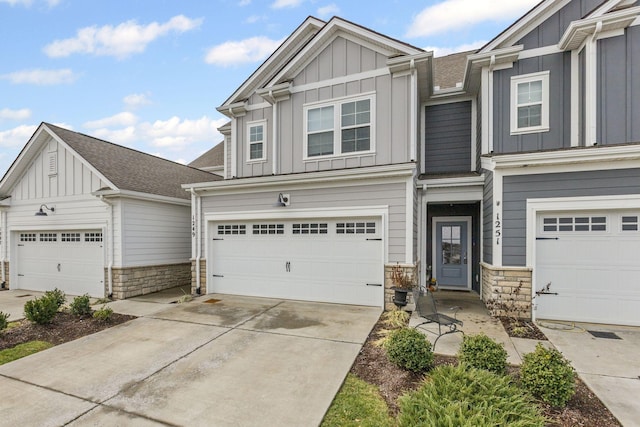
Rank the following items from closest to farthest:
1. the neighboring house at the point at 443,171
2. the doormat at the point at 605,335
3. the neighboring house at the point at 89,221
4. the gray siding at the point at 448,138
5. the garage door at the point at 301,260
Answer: the doormat at the point at 605,335
the neighboring house at the point at 443,171
the garage door at the point at 301,260
the neighboring house at the point at 89,221
the gray siding at the point at 448,138

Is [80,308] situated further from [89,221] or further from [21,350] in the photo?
[89,221]

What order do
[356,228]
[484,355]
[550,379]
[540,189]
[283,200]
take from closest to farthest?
[550,379], [484,355], [540,189], [356,228], [283,200]

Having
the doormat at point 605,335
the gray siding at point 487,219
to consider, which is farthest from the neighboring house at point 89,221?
the doormat at point 605,335

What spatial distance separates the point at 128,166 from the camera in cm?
1035

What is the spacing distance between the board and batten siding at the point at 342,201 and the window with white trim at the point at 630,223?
158 inches

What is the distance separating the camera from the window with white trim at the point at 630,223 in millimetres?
5734

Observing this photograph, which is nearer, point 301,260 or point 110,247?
point 301,260

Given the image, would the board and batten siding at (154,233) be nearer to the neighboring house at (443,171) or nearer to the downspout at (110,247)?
the downspout at (110,247)

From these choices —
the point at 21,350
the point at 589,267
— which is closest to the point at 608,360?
the point at 589,267

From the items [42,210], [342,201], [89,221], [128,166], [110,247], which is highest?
[128,166]

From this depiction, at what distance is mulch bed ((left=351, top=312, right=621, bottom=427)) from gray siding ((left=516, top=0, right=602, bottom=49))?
7620 mm

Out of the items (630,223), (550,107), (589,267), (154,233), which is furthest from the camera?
(154,233)

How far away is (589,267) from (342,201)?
17.1 feet

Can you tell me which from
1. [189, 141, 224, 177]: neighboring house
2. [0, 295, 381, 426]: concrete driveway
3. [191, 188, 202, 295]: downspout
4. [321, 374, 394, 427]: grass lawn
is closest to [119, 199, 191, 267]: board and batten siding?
[191, 188, 202, 295]: downspout
